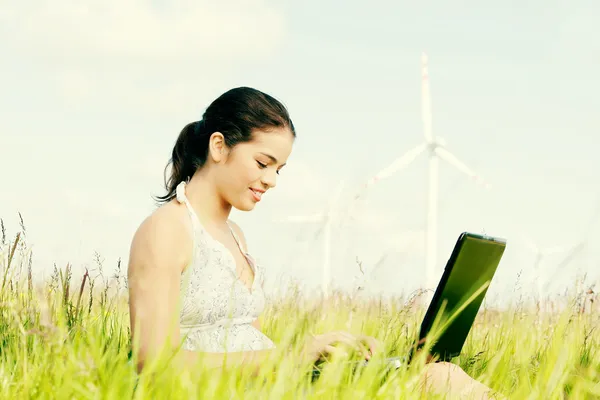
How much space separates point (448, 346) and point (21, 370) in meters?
2.30

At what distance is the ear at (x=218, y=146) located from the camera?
443cm

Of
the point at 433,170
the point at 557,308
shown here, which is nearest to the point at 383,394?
the point at 557,308

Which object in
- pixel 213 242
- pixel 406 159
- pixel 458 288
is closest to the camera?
pixel 458 288

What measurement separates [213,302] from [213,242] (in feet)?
1.15

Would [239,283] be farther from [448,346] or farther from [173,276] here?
[448,346]

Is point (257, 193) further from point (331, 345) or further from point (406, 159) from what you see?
point (406, 159)

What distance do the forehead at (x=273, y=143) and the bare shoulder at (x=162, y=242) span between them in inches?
24.6

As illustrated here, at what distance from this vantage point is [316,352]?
3.73 metres

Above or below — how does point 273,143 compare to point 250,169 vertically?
above

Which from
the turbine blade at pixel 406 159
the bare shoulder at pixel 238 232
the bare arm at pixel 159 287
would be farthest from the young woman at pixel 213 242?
the turbine blade at pixel 406 159

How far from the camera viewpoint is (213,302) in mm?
4266

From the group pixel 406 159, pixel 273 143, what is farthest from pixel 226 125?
pixel 406 159

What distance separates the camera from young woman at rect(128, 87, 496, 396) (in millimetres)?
3785

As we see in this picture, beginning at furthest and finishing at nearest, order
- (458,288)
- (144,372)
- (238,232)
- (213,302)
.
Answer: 1. (238,232)
2. (213,302)
3. (458,288)
4. (144,372)
